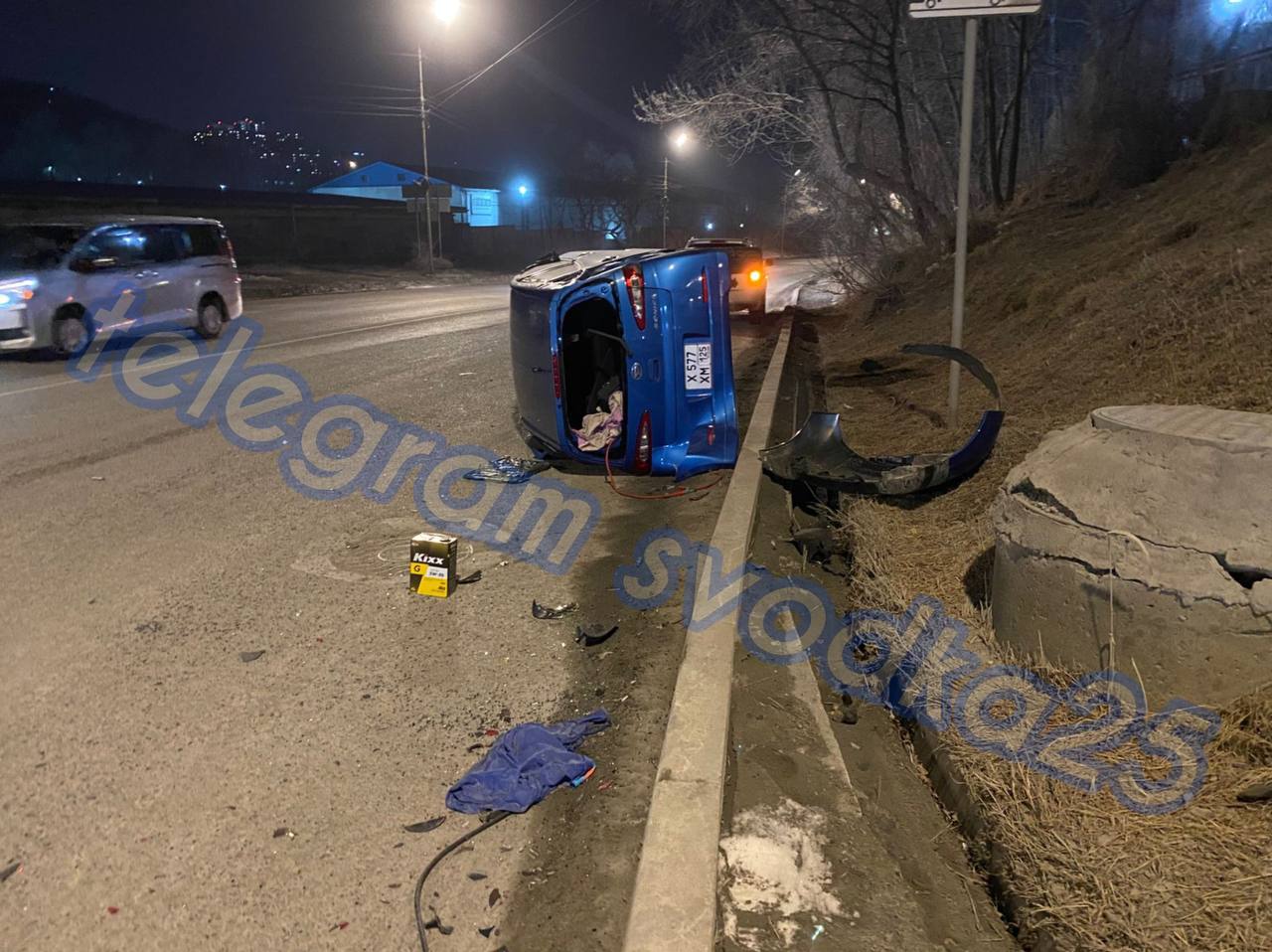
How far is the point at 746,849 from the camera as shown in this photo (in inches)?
116

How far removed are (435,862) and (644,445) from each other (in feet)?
14.1

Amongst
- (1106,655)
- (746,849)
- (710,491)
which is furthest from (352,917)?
(710,491)

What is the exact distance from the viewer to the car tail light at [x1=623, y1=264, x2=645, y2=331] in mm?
6418

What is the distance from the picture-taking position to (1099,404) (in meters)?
5.62

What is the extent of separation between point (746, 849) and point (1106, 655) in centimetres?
144

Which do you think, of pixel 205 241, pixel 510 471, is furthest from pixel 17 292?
pixel 510 471

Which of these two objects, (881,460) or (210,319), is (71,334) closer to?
(210,319)

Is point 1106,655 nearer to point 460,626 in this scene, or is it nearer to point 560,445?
point 460,626

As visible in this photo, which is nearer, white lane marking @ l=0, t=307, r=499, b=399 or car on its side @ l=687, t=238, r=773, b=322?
white lane marking @ l=0, t=307, r=499, b=399

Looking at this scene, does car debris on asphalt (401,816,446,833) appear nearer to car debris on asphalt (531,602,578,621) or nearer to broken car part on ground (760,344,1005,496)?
car debris on asphalt (531,602,578,621)

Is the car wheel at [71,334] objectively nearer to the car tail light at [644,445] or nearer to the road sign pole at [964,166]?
the car tail light at [644,445]

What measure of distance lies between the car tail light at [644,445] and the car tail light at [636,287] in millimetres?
761

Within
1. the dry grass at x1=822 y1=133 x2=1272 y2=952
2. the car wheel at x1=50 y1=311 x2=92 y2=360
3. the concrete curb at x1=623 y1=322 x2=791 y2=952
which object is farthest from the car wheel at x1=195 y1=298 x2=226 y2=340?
the concrete curb at x1=623 y1=322 x2=791 y2=952

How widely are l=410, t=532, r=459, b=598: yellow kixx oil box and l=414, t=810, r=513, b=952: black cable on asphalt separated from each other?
6.38 ft
